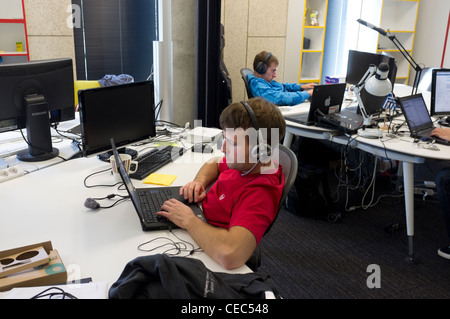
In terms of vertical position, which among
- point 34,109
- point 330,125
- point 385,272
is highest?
point 34,109

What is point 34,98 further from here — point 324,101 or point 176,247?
point 324,101

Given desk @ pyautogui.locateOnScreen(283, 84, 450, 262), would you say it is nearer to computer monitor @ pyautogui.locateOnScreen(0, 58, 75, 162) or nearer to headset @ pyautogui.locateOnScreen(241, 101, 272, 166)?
headset @ pyautogui.locateOnScreen(241, 101, 272, 166)

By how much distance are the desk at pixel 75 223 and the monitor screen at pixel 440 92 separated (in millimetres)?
1949

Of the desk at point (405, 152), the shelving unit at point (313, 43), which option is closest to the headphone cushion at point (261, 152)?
the desk at point (405, 152)

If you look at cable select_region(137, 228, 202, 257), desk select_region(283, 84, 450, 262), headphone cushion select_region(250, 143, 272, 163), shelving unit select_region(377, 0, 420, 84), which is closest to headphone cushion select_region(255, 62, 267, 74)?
desk select_region(283, 84, 450, 262)

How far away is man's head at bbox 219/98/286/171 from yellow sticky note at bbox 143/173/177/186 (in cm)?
54

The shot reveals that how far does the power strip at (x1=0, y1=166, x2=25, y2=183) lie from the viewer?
1799mm

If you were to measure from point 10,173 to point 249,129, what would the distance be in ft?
3.98

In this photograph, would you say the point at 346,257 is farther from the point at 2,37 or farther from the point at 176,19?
the point at 2,37

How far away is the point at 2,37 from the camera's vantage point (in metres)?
3.32

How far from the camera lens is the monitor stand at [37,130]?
6.64ft

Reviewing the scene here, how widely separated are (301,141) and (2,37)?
264 centimetres

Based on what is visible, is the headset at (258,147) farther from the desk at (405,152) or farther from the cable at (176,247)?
the desk at (405,152)
